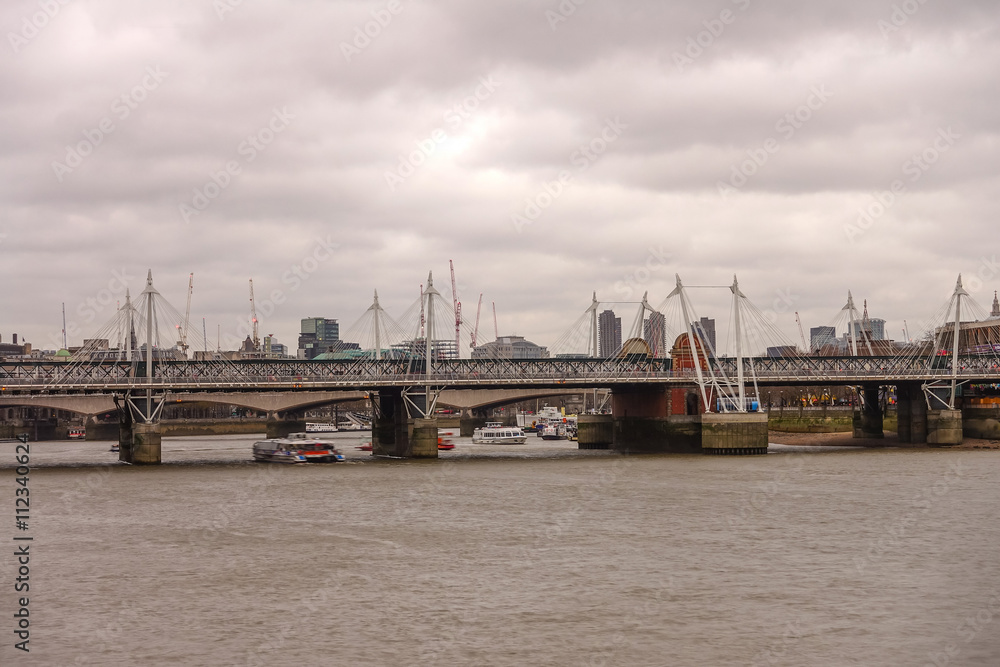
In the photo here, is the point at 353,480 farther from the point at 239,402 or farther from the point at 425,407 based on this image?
the point at 239,402

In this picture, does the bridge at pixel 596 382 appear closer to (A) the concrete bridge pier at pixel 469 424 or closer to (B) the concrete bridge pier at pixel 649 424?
(B) the concrete bridge pier at pixel 649 424

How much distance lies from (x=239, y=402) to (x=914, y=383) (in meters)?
94.3

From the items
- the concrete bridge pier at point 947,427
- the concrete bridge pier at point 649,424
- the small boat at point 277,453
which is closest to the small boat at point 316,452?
the small boat at point 277,453

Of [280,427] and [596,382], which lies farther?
[280,427]

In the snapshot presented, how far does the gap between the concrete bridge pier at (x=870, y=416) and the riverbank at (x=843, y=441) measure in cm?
104

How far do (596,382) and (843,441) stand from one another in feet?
124

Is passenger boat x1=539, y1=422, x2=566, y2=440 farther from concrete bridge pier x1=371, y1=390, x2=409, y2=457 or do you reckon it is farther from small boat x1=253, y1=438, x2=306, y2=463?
small boat x1=253, y1=438, x2=306, y2=463

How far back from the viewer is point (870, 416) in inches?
4769

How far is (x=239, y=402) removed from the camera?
530ft

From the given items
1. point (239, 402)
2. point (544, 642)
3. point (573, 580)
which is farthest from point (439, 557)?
point (239, 402)

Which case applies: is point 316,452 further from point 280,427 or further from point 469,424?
point 469,424

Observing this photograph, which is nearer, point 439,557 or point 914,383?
point 439,557

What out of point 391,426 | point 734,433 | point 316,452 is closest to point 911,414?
point 734,433

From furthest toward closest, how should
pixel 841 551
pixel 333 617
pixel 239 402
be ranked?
pixel 239 402
pixel 841 551
pixel 333 617
